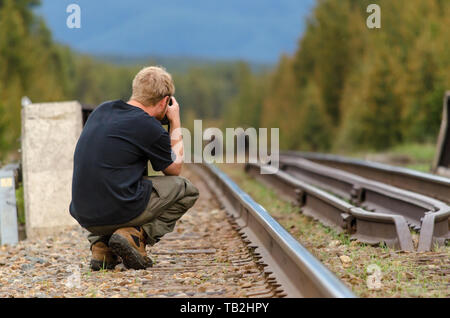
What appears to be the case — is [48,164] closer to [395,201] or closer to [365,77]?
[395,201]

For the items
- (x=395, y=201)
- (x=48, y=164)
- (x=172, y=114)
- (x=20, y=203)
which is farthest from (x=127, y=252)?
(x=20, y=203)

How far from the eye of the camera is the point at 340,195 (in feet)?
30.8

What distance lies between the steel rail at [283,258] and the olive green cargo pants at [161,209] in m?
0.68

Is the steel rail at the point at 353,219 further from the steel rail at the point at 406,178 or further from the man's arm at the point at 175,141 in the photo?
the man's arm at the point at 175,141

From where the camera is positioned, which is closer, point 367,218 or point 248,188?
point 367,218

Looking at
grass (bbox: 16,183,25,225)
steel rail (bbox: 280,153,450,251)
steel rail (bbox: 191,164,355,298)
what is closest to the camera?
steel rail (bbox: 191,164,355,298)

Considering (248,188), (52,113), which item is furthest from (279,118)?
(52,113)

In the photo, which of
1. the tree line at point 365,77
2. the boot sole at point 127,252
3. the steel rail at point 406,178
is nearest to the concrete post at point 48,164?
the boot sole at point 127,252

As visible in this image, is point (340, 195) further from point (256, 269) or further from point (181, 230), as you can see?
point (256, 269)

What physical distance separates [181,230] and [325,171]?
13.5 feet

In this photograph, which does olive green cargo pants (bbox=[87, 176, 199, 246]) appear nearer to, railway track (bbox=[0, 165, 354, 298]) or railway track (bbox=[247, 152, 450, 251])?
railway track (bbox=[0, 165, 354, 298])

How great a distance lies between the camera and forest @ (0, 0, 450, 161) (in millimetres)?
25516

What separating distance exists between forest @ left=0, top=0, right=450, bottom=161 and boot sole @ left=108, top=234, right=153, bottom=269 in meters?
3.99

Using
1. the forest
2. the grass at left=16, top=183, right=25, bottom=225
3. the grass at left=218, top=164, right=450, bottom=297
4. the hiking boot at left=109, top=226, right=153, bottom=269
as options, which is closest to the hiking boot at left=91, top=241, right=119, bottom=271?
the hiking boot at left=109, top=226, right=153, bottom=269
